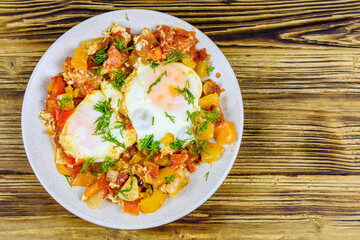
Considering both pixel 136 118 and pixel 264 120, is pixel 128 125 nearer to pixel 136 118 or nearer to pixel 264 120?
pixel 136 118

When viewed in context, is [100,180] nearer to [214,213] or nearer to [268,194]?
[214,213]

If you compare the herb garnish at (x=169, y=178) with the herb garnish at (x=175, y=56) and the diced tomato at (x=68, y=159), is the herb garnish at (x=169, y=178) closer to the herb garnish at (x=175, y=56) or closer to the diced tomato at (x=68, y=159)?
the diced tomato at (x=68, y=159)

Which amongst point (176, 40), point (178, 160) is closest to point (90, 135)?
point (178, 160)

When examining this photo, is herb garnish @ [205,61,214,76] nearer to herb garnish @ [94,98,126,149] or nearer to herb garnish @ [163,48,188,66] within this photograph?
herb garnish @ [163,48,188,66]

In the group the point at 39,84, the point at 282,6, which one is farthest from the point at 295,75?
the point at 39,84

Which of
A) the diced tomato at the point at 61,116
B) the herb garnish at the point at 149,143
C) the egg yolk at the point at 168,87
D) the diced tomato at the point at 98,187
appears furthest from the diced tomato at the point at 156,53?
the diced tomato at the point at 98,187

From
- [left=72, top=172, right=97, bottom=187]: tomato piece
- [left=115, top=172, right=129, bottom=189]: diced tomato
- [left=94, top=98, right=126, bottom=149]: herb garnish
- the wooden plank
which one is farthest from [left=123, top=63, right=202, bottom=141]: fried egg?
the wooden plank
